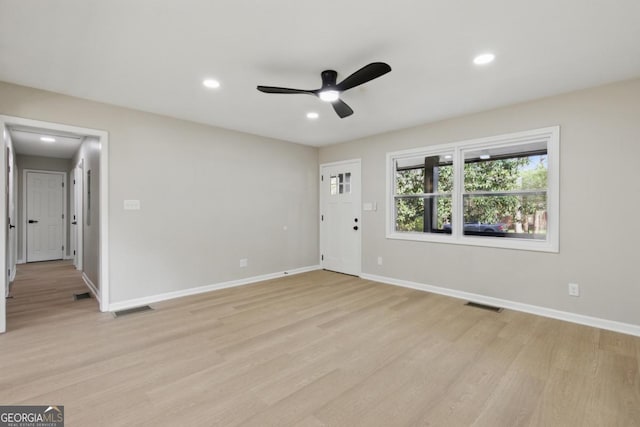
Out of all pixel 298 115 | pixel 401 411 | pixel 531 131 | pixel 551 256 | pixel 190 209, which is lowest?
pixel 401 411

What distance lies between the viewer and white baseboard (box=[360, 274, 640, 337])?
9.76 feet

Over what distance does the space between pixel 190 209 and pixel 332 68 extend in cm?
286

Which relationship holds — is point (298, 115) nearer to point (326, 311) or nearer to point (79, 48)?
point (79, 48)

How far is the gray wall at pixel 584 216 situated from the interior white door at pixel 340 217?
6.05ft

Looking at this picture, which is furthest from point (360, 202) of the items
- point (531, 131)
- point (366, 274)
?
point (531, 131)

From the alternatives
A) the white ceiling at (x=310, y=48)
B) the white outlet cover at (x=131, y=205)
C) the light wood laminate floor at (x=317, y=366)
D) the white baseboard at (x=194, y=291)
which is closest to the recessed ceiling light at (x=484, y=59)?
the white ceiling at (x=310, y=48)

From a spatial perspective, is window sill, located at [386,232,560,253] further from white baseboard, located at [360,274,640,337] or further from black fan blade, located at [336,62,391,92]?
black fan blade, located at [336,62,391,92]

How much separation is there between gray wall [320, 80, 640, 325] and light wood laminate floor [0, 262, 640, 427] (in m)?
0.37

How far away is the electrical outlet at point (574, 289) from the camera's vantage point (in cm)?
322

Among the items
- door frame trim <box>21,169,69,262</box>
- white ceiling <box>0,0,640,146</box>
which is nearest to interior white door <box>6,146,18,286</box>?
door frame trim <box>21,169,69,262</box>

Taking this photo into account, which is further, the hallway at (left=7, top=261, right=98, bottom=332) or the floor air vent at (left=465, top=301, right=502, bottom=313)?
the floor air vent at (left=465, top=301, right=502, bottom=313)

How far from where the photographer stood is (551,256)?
3385 millimetres

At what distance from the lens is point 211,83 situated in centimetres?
303

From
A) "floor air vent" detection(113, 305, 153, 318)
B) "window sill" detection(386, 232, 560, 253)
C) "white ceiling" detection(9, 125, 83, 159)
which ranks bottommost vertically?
"floor air vent" detection(113, 305, 153, 318)
